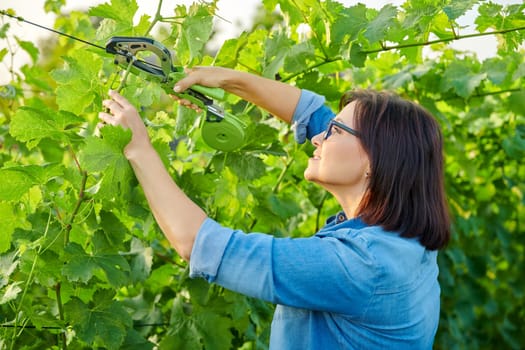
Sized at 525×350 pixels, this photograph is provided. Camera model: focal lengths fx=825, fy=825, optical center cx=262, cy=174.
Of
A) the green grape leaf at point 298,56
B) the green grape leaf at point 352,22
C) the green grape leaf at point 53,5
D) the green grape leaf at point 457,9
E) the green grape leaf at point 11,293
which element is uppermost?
the green grape leaf at point 457,9

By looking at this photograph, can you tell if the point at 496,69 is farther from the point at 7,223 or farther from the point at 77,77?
the point at 7,223

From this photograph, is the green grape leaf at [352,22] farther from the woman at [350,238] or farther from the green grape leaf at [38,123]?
the green grape leaf at [38,123]

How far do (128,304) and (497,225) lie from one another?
304cm

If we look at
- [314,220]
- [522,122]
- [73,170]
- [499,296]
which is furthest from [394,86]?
[499,296]

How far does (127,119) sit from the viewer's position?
176cm

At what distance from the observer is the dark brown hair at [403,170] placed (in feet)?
6.32

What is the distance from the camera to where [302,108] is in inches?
93.4

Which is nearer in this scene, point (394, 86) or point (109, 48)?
point (109, 48)

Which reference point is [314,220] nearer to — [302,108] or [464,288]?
[302,108]

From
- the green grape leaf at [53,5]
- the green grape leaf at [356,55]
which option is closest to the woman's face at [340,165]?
the green grape leaf at [356,55]

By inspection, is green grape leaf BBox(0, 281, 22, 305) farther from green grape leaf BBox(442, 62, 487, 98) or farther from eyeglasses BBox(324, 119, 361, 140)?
green grape leaf BBox(442, 62, 487, 98)

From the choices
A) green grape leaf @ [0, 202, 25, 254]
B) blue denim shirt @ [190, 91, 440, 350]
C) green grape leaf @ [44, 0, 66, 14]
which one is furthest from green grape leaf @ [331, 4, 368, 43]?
green grape leaf @ [44, 0, 66, 14]

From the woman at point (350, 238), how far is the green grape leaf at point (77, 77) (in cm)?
12

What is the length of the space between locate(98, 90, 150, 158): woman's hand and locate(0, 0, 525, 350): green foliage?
4 centimetres
